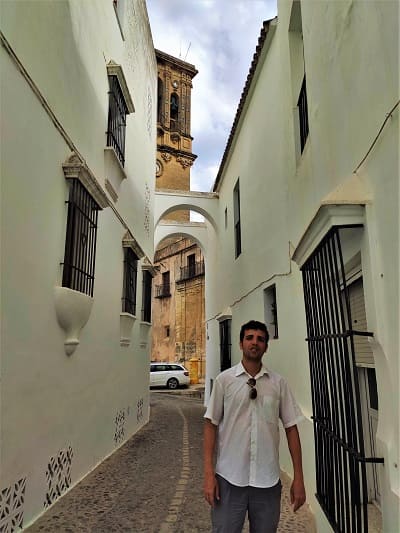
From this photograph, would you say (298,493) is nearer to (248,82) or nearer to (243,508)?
(243,508)

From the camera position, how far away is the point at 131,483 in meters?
4.91

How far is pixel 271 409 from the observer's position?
245 cm

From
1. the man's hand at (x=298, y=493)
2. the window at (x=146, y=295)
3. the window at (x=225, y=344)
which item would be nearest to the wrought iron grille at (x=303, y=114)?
the man's hand at (x=298, y=493)

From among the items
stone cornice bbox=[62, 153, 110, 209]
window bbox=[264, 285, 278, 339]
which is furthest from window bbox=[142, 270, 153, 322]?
stone cornice bbox=[62, 153, 110, 209]

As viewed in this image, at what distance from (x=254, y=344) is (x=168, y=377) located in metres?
18.8

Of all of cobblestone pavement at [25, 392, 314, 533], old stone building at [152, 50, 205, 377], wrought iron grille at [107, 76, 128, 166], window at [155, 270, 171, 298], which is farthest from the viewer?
window at [155, 270, 171, 298]

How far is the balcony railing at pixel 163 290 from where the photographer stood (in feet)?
89.8

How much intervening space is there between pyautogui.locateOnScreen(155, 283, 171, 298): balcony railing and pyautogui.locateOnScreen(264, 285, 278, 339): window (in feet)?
67.7

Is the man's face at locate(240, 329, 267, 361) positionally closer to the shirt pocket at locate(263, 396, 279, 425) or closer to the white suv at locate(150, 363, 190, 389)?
the shirt pocket at locate(263, 396, 279, 425)

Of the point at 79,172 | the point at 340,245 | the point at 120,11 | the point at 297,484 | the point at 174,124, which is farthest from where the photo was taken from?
the point at 174,124

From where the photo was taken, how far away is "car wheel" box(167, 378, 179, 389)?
800 inches

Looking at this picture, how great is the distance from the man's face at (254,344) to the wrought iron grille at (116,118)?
4.54m

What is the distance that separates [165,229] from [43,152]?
10.6 m

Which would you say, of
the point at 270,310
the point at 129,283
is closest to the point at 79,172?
the point at 129,283
